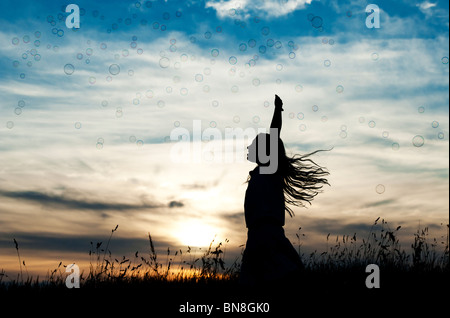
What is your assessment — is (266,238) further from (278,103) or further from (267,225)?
(278,103)

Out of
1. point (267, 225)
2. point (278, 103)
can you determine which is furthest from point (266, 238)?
point (278, 103)

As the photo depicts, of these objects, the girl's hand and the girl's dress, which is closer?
the girl's dress

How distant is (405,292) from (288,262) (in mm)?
2237

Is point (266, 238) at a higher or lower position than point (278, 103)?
lower

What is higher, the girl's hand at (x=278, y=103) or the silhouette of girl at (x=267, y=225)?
the girl's hand at (x=278, y=103)

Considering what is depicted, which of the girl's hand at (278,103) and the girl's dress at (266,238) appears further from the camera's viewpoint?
the girl's hand at (278,103)

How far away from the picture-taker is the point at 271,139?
23.4 ft

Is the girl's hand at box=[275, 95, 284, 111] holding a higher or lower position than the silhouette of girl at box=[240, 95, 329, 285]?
higher

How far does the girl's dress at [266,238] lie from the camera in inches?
260

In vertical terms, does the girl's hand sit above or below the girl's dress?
above

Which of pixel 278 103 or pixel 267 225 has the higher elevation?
pixel 278 103

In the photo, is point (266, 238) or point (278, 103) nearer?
point (266, 238)

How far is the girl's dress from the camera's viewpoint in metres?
6.61

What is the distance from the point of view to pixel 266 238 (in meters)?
6.71
